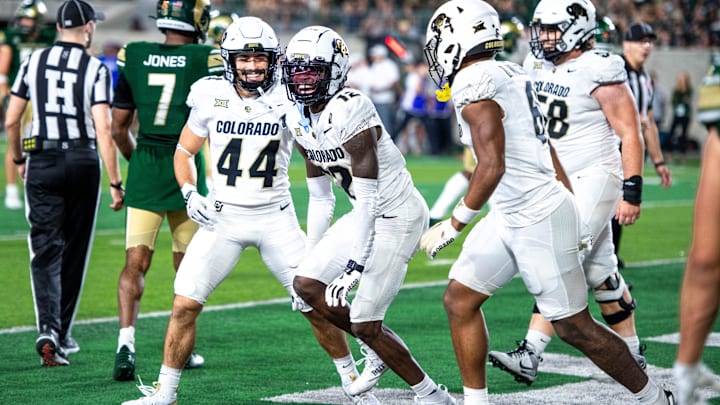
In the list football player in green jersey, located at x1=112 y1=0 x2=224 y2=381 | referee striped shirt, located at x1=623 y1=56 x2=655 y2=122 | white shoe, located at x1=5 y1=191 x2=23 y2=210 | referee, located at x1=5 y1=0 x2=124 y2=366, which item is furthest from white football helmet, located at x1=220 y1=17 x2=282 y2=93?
white shoe, located at x1=5 y1=191 x2=23 y2=210

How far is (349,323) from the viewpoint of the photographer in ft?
17.2

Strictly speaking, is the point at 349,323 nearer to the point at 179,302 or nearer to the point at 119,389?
the point at 179,302

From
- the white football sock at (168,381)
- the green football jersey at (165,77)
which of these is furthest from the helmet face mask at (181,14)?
the white football sock at (168,381)

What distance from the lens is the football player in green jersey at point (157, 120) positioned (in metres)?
6.38

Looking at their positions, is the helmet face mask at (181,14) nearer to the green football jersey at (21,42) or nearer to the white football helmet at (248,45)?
the white football helmet at (248,45)

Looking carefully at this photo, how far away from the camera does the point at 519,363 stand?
579 cm

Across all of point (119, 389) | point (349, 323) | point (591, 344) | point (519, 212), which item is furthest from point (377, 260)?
point (119, 389)

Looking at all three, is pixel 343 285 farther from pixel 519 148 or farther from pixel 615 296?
pixel 615 296

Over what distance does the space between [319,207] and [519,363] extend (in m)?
1.29

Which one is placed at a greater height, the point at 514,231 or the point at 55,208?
the point at 514,231

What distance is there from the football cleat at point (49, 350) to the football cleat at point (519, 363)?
241 cm

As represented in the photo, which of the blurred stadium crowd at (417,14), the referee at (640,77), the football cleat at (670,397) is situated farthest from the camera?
the blurred stadium crowd at (417,14)

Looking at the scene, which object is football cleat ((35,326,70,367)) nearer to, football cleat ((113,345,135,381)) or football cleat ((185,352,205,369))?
football cleat ((113,345,135,381))

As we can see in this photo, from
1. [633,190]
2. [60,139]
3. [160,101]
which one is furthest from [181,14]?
[633,190]
